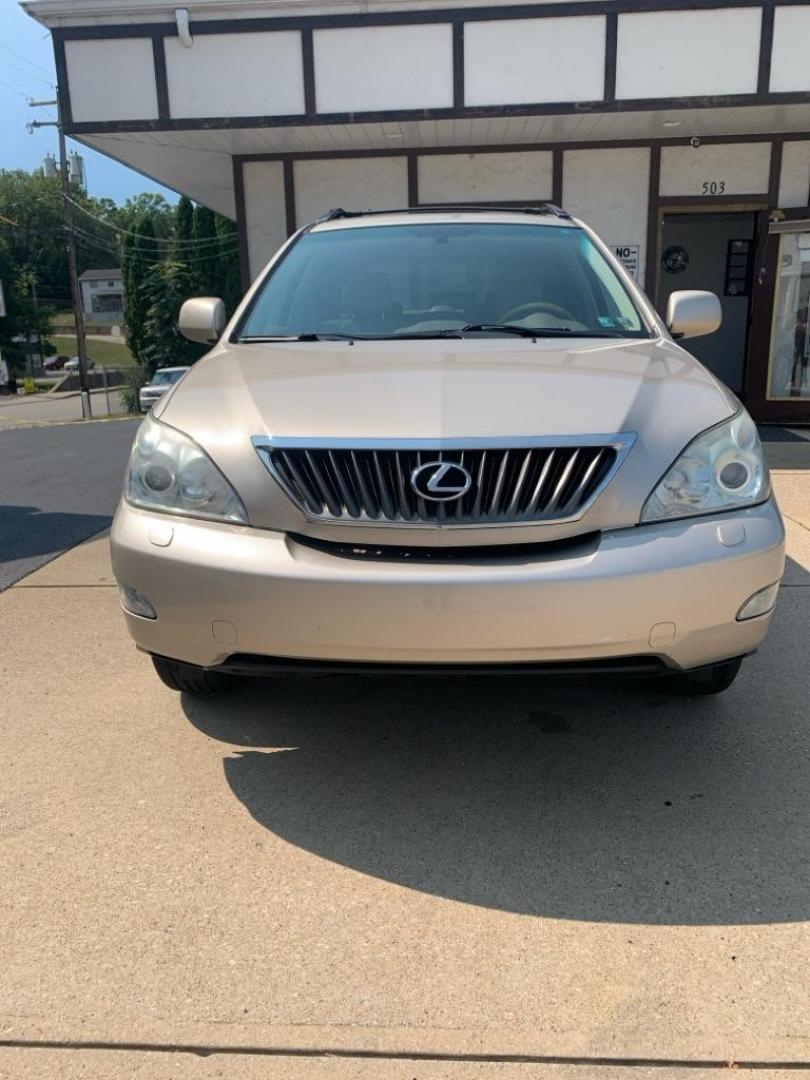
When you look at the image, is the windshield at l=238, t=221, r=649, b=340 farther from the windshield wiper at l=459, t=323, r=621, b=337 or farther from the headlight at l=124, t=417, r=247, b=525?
the headlight at l=124, t=417, r=247, b=525

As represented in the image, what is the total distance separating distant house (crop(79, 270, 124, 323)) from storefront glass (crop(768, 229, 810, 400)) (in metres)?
116

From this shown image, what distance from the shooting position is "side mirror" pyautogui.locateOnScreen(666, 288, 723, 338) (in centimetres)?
350

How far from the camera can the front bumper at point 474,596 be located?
2102 millimetres

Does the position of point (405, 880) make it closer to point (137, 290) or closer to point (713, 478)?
point (713, 478)

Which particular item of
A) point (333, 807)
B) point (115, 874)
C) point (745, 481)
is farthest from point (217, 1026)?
point (745, 481)

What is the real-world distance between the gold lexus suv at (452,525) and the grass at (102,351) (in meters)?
74.9

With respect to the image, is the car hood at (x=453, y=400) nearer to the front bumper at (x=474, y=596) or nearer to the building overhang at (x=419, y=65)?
the front bumper at (x=474, y=596)

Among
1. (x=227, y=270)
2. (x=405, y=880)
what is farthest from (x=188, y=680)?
(x=227, y=270)

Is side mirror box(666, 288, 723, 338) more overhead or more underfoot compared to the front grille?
more overhead

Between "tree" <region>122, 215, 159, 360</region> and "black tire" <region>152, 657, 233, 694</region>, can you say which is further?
"tree" <region>122, 215, 159, 360</region>

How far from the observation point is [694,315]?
3.50m

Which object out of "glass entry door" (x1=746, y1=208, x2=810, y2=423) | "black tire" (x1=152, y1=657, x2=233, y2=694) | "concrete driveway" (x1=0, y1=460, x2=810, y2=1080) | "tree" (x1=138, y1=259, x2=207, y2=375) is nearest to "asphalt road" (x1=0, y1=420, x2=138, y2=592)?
"black tire" (x1=152, y1=657, x2=233, y2=694)

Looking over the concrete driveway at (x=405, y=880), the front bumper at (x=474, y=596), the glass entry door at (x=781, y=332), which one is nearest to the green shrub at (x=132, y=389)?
the glass entry door at (x=781, y=332)

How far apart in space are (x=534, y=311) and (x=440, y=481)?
1.48m
